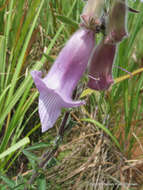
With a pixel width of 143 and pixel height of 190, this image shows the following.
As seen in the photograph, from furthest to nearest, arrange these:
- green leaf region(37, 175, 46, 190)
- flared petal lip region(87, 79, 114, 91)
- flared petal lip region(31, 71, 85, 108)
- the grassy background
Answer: the grassy background, green leaf region(37, 175, 46, 190), flared petal lip region(87, 79, 114, 91), flared petal lip region(31, 71, 85, 108)

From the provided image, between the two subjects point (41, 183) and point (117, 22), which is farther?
point (41, 183)

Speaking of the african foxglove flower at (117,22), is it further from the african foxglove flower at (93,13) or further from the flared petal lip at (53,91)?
the flared petal lip at (53,91)

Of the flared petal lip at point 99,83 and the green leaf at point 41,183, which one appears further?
the green leaf at point 41,183

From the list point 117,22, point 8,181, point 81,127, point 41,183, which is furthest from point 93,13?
point 81,127

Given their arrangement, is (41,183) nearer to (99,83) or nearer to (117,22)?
(99,83)

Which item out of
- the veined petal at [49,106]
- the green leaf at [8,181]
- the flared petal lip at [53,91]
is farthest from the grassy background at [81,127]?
the flared petal lip at [53,91]

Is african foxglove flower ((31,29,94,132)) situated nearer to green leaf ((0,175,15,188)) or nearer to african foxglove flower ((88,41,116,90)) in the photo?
african foxglove flower ((88,41,116,90))

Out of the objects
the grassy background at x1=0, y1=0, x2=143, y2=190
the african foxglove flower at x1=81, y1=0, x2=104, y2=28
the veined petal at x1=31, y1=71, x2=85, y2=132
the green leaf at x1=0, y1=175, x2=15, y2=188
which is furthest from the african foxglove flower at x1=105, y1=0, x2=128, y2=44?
the green leaf at x1=0, y1=175, x2=15, y2=188
